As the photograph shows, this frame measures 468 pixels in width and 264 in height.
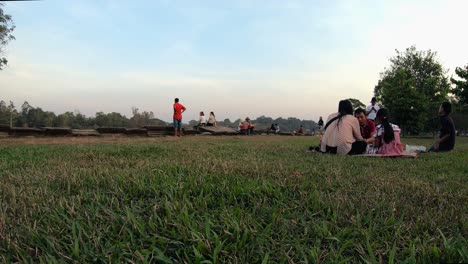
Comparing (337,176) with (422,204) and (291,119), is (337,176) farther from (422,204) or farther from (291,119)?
(291,119)

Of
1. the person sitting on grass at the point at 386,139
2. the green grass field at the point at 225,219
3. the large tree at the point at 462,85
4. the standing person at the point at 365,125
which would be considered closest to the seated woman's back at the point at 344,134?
the person sitting on grass at the point at 386,139

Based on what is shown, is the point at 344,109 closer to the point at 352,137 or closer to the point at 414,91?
the point at 352,137

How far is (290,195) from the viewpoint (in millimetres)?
2873

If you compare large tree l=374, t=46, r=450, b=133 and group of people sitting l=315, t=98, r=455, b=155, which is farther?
large tree l=374, t=46, r=450, b=133

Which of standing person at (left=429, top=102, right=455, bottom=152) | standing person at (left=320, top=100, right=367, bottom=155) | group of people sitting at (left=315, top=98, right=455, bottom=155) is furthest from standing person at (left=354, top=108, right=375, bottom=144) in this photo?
standing person at (left=429, top=102, right=455, bottom=152)

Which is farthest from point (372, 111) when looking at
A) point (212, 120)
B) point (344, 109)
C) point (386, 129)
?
point (212, 120)

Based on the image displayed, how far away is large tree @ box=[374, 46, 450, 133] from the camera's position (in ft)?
130

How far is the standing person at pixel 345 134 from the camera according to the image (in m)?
7.18

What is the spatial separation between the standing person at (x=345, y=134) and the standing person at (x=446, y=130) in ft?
9.95

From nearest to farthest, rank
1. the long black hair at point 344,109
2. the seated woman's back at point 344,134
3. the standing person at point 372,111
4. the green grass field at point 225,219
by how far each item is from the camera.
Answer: the green grass field at point 225,219 → the seated woman's back at point 344,134 → the long black hair at point 344,109 → the standing person at point 372,111

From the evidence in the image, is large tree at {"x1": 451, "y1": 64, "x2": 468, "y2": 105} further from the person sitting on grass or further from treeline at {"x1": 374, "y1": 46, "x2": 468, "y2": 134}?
the person sitting on grass

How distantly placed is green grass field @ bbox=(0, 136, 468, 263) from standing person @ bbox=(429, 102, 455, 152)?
6115 millimetres

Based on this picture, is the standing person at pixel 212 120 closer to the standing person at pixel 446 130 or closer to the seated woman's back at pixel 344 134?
the standing person at pixel 446 130

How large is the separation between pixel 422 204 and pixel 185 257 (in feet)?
6.36
